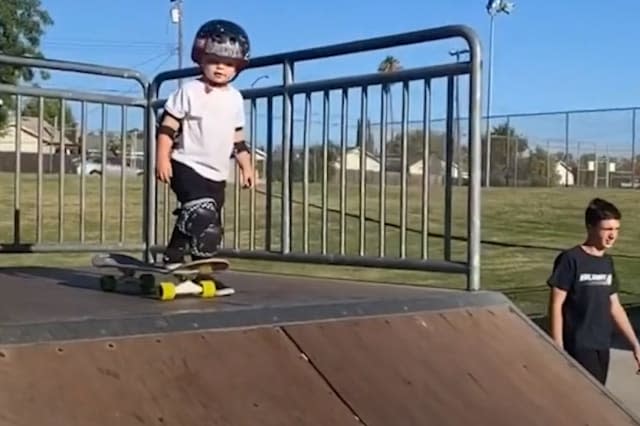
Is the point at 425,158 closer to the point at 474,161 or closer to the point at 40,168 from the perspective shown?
the point at 474,161

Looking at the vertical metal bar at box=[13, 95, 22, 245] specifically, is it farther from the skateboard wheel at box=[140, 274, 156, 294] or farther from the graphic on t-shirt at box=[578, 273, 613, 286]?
the graphic on t-shirt at box=[578, 273, 613, 286]

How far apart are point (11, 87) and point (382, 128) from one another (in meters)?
2.39

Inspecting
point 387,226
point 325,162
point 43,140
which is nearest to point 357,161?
point 325,162

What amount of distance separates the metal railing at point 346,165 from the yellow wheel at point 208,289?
3.54ft

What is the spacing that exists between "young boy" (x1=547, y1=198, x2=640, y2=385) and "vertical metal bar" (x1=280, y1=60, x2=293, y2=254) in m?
1.49

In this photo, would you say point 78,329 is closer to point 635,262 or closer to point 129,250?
point 129,250

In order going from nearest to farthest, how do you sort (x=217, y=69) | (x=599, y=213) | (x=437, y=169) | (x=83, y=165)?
1. (x=217, y=69)
2. (x=437, y=169)
3. (x=599, y=213)
4. (x=83, y=165)

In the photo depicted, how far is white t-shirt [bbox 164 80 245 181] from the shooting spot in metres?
4.97

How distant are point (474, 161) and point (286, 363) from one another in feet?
5.66

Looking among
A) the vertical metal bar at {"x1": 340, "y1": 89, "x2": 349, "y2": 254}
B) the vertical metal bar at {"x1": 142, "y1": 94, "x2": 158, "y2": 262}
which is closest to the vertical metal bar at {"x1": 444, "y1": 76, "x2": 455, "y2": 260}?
the vertical metal bar at {"x1": 340, "y1": 89, "x2": 349, "y2": 254}

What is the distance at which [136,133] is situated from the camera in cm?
781

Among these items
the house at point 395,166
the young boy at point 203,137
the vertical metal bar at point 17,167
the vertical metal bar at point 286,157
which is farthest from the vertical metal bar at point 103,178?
the young boy at point 203,137

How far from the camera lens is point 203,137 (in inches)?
198

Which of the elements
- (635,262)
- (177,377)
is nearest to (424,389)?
(177,377)
